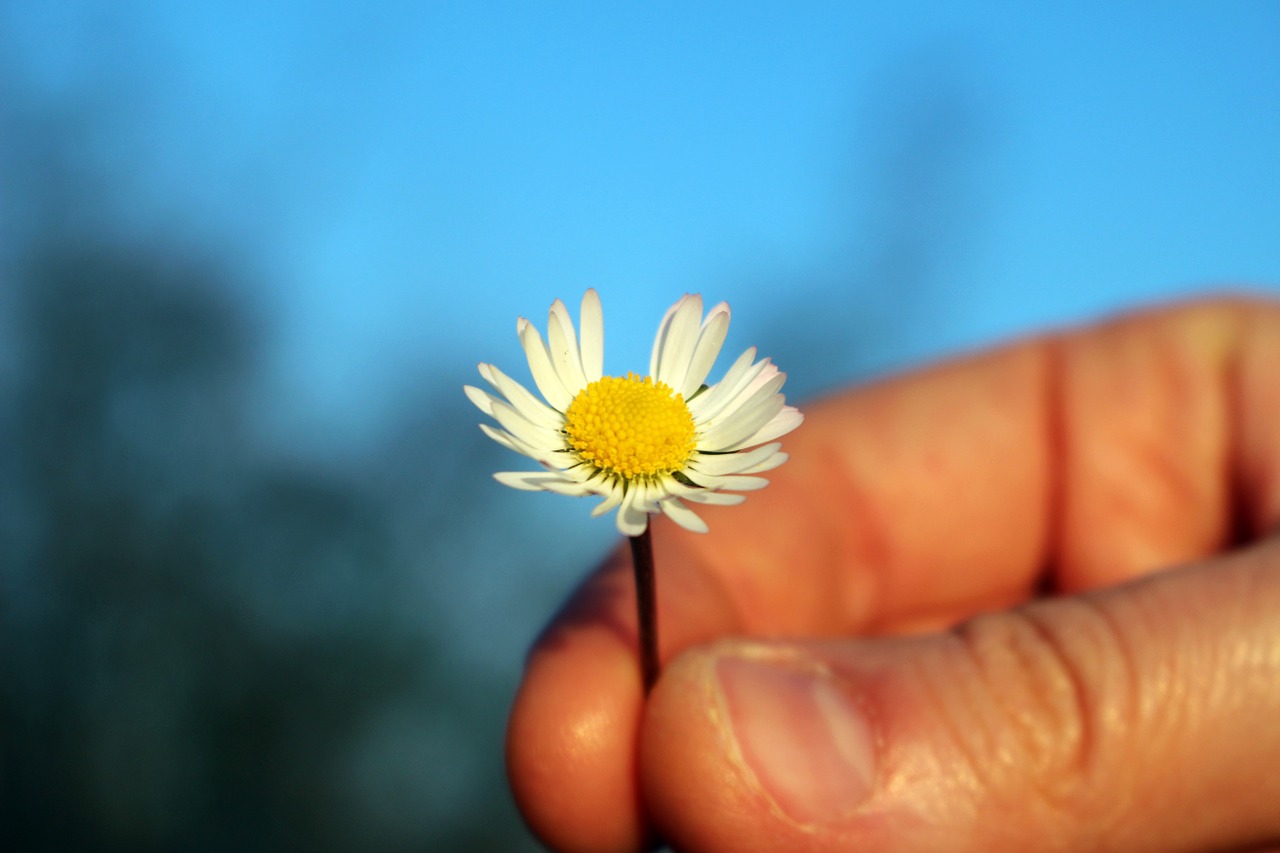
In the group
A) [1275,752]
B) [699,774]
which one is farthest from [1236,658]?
[699,774]

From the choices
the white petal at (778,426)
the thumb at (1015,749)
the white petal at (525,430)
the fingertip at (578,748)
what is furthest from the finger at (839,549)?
the white petal at (778,426)

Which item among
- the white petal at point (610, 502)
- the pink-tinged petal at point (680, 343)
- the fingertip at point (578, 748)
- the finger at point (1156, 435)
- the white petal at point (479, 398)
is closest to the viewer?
the white petal at point (610, 502)

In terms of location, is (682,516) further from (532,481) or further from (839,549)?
(839,549)

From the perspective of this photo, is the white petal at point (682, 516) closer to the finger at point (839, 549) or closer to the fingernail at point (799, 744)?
the fingernail at point (799, 744)

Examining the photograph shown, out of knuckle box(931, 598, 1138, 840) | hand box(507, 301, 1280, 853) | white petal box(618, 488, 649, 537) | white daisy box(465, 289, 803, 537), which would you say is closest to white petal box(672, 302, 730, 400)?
white daisy box(465, 289, 803, 537)

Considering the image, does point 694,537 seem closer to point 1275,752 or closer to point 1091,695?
point 1091,695

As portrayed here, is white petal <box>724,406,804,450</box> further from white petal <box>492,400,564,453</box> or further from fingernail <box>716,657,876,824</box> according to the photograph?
fingernail <box>716,657,876,824</box>
